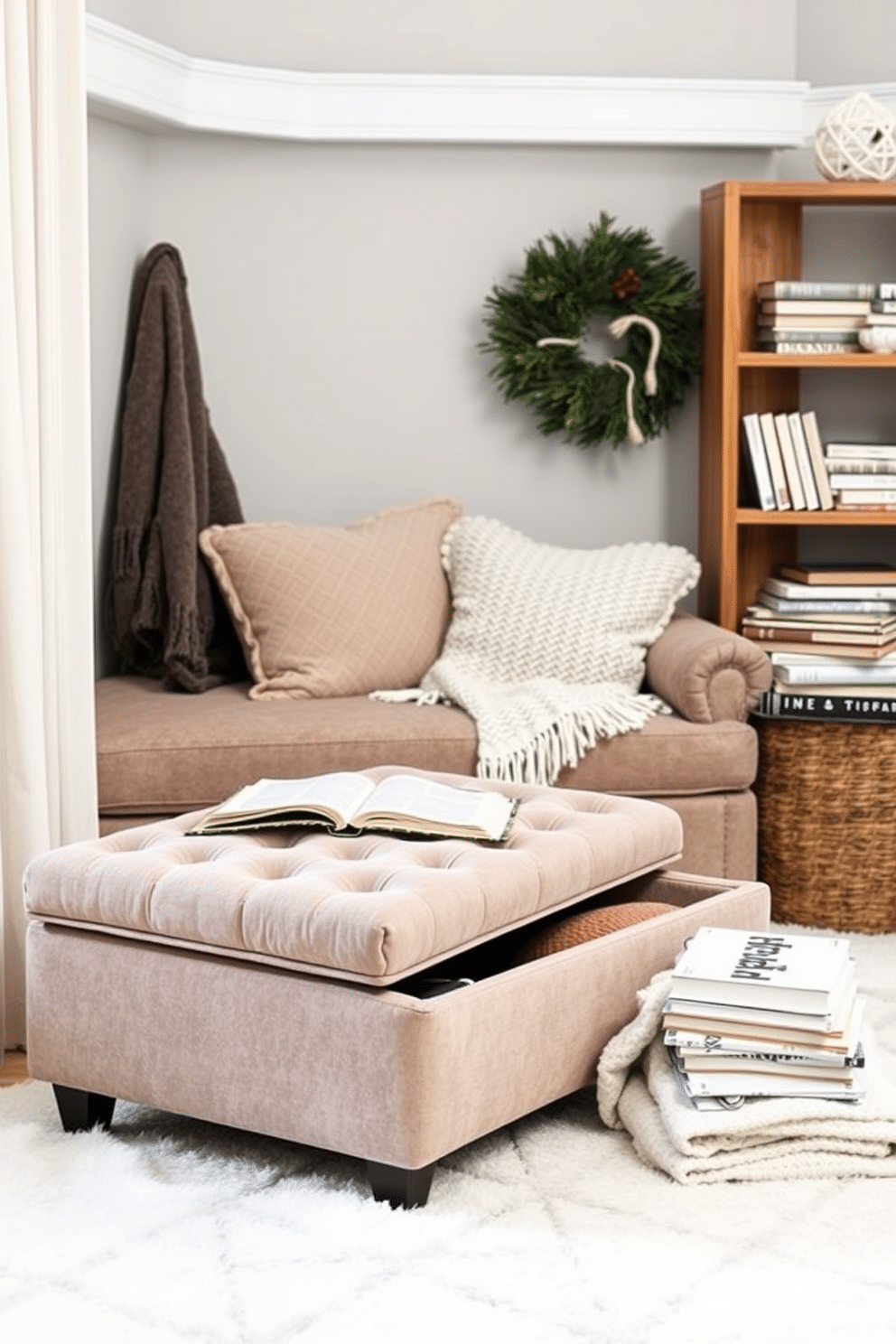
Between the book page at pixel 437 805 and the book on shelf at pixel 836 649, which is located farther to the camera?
the book on shelf at pixel 836 649

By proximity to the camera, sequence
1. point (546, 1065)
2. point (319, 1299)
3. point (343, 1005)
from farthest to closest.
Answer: point (546, 1065), point (343, 1005), point (319, 1299)

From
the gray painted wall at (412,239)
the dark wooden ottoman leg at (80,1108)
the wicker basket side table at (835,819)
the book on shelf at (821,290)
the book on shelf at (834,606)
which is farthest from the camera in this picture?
the gray painted wall at (412,239)

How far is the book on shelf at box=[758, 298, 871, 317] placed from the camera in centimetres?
398

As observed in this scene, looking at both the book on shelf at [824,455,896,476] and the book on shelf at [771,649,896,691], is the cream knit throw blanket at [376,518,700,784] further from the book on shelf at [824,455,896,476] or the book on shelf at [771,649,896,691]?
the book on shelf at [824,455,896,476]

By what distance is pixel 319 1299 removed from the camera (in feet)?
6.85

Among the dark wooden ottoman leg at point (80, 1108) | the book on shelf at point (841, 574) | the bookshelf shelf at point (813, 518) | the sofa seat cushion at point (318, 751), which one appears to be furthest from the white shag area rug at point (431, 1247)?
the bookshelf shelf at point (813, 518)

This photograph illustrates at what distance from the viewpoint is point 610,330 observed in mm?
4281

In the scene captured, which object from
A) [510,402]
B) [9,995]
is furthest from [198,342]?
[9,995]

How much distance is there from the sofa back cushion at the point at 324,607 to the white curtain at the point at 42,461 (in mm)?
698

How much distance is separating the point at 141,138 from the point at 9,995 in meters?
2.18

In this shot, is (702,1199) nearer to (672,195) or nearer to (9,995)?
(9,995)

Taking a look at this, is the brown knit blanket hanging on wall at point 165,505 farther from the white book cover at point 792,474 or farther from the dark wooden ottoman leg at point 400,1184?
the dark wooden ottoman leg at point 400,1184

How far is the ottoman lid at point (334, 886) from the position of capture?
2314mm

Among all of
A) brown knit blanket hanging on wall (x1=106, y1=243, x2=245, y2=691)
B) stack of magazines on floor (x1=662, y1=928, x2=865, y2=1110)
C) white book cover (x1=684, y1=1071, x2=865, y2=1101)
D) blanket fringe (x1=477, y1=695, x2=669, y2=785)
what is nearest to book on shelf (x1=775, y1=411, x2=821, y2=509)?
blanket fringe (x1=477, y1=695, x2=669, y2=785)
